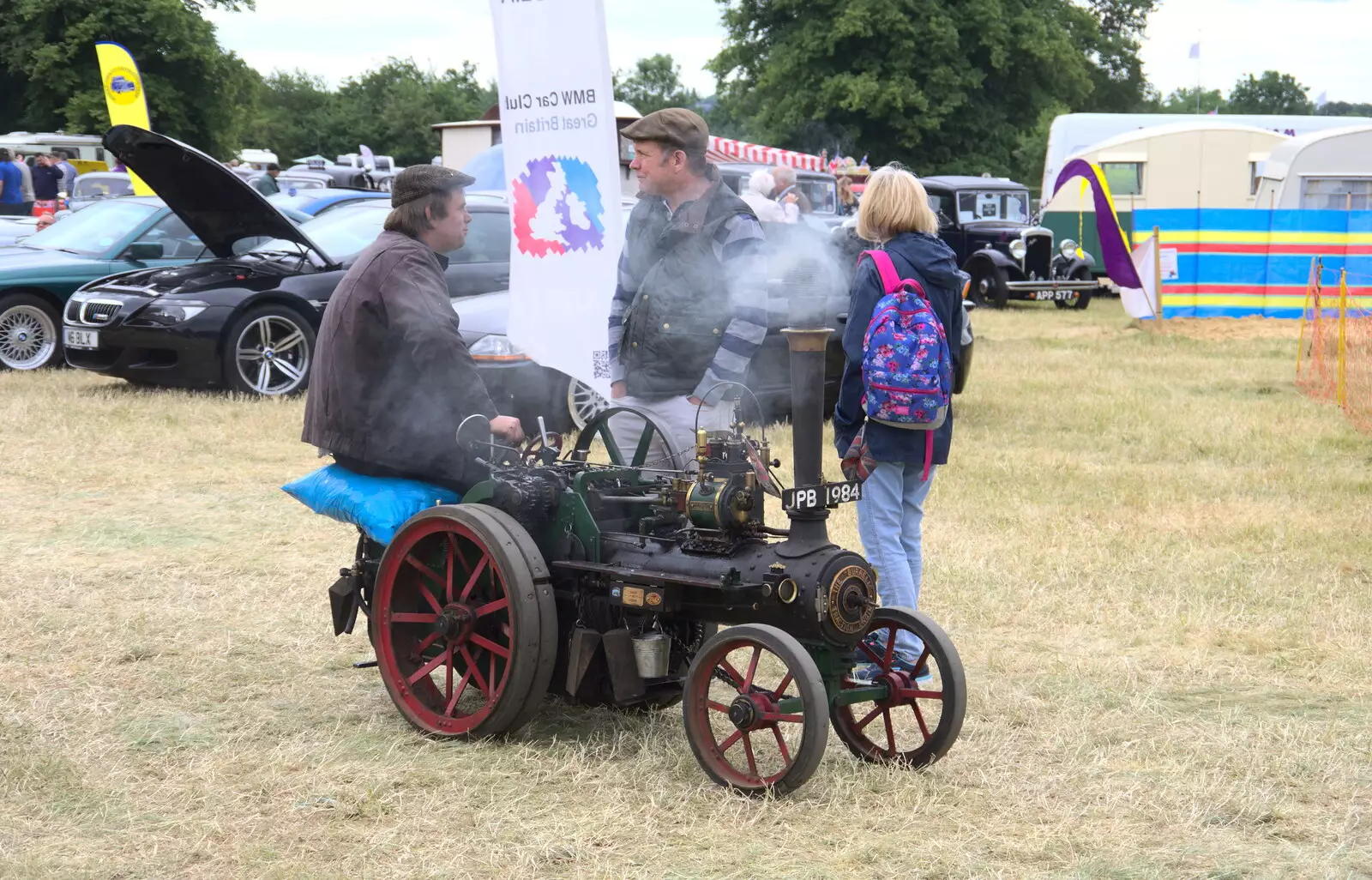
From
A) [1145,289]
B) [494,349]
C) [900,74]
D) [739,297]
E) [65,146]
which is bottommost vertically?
[1145,289]

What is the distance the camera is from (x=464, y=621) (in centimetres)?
419

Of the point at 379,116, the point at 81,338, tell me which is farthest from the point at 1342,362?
the point at 379,116

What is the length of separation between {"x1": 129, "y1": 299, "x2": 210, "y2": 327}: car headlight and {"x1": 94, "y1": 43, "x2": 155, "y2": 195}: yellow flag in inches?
396

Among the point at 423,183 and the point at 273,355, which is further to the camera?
the point at 273,355

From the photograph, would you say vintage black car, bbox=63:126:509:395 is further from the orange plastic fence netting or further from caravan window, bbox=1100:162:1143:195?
caravan window, bbox=1100:162:1143:195

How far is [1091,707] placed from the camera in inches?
180

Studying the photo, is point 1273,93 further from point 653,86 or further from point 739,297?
point 739,297

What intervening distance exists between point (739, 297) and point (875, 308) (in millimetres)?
436

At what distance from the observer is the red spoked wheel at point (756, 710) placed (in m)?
3.62

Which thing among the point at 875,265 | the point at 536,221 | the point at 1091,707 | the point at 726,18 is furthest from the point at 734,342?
the point at 726,18

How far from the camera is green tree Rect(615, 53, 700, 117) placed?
58062 mm

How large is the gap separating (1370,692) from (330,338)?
3.49 metres

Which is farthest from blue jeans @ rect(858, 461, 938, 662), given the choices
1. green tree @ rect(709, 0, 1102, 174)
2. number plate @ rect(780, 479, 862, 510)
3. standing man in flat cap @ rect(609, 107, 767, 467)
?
green tree @ rect(709, 0, 1102, 174)

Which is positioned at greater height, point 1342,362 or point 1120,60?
point 1120,60
